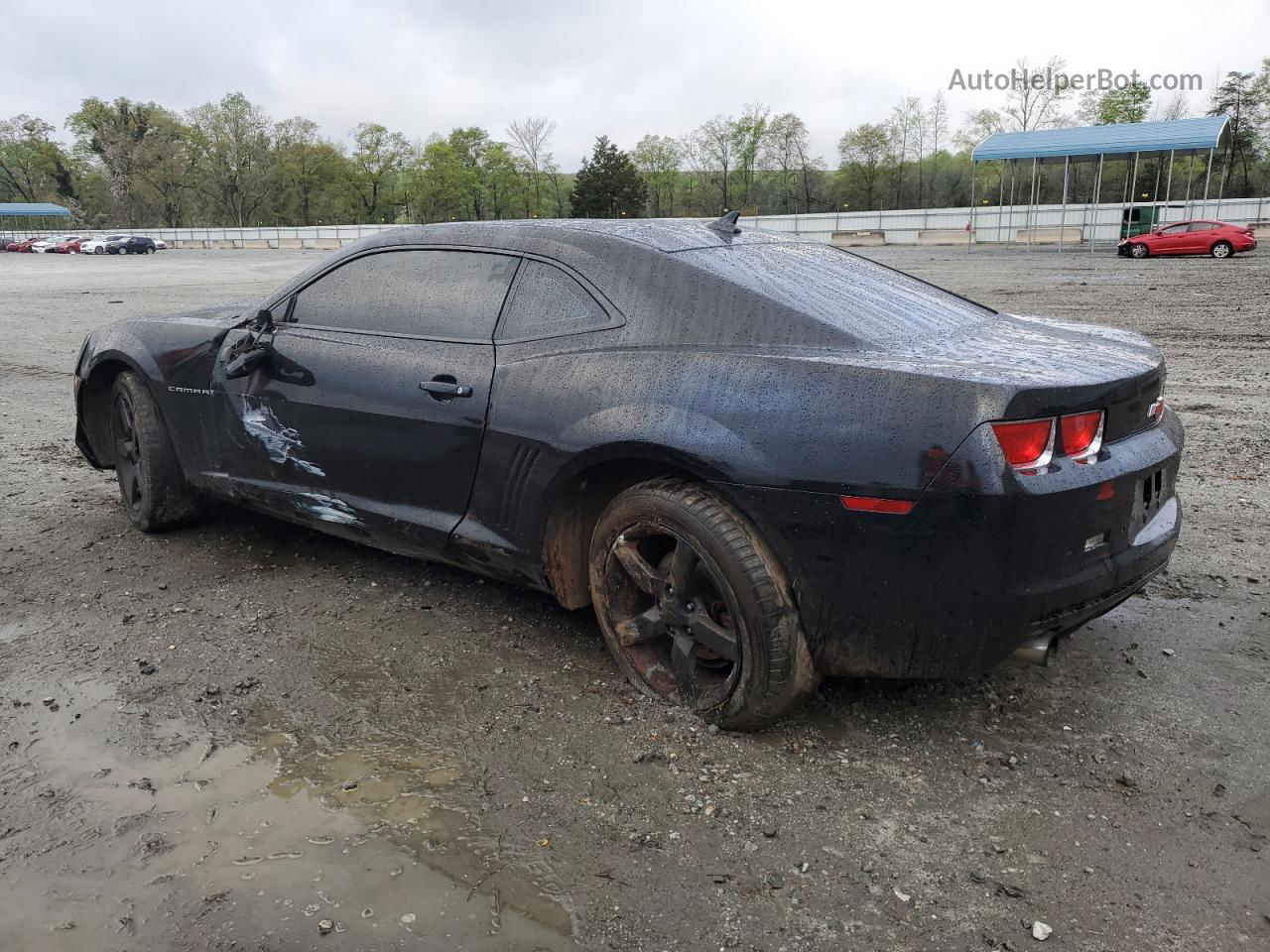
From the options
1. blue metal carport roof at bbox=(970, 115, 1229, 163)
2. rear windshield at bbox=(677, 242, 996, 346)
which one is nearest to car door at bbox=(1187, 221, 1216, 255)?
blue metal carport roof at bbox=(970, 115, 1229, 163)

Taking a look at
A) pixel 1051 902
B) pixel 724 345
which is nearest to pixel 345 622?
pixel 724 345

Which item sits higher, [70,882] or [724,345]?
[724,345]

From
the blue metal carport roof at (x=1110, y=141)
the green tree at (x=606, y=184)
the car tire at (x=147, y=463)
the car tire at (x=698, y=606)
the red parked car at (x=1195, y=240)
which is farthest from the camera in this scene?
the green tree at (x=606, y=184)

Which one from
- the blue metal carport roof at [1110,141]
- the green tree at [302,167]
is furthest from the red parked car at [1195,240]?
the green tree at [302,167]

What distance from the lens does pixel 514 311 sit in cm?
352

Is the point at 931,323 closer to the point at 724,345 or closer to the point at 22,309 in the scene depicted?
the point at 724,345

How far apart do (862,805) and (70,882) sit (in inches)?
Result: 79.5

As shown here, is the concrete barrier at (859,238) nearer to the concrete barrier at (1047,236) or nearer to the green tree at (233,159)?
the concrete barrier at (1047,236)

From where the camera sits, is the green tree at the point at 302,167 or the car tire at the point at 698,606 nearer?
the car tire at the point at 698,606

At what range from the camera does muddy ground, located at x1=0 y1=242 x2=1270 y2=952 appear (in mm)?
2361

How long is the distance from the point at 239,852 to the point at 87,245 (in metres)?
66.2

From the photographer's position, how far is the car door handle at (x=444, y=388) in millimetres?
3518

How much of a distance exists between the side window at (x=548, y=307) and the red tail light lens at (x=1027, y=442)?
1.30 metres

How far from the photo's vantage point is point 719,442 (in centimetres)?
287
